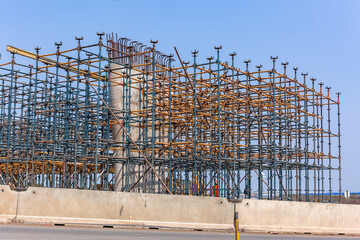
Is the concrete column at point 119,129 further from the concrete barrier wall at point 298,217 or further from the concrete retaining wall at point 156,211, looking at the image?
the concrete barrier wall at point 298,217

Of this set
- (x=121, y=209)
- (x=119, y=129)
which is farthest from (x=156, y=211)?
(x=119, y=129)

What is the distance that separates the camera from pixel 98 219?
60.1 feet

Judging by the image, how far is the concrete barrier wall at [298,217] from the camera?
19531mm

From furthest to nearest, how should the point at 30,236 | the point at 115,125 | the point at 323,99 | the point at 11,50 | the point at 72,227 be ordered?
the point at 323,99 < the point at 115,125 < the point at 11,50 < the point at 72,227 < the point at 30,236

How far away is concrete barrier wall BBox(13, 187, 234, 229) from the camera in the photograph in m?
17.8

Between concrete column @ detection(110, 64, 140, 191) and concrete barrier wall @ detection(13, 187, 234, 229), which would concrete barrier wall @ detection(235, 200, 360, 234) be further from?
A: concrete column @ detection(110, 64, 140, 191)

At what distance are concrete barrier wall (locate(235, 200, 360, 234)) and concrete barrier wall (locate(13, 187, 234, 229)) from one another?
714mm

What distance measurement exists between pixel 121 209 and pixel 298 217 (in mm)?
7007

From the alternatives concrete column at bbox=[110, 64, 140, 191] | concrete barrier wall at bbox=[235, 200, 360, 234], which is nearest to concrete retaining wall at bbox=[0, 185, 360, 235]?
concrete barrier wall at bbox=[235, 200, 360, 234]

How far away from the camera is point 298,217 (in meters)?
20.9

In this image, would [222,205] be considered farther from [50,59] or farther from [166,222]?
[50,59]

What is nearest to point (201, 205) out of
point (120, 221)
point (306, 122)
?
point (120, 221)

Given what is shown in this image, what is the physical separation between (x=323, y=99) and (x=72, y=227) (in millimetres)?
24509

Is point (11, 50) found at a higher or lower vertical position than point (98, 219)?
higher
